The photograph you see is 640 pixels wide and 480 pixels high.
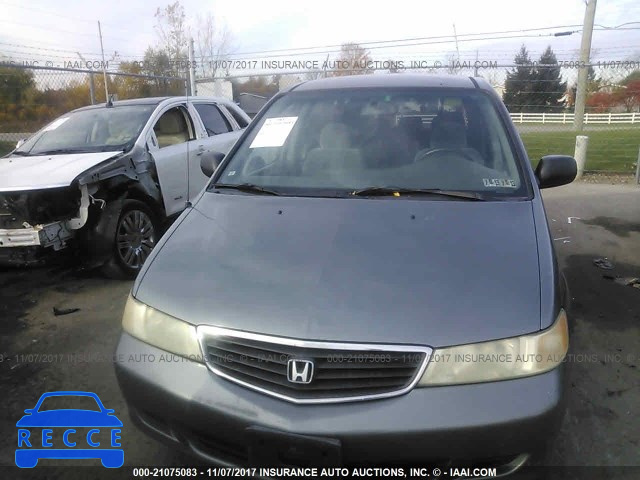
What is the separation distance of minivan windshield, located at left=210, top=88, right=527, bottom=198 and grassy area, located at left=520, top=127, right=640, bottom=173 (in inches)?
327

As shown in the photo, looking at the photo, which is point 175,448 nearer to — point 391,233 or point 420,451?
point 420,451

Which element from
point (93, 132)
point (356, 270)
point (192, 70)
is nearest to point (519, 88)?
point (192, 70)

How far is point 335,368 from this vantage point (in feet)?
5.84

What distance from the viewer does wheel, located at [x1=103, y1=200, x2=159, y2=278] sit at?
4.81 m

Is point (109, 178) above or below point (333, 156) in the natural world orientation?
below

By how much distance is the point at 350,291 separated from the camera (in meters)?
1.93

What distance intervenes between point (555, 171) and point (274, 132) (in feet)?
5.51

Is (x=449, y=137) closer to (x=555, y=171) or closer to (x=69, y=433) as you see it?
(x=555, y=171)

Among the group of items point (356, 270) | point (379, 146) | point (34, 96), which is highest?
point (34, 96)

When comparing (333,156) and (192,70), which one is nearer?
(333,156)

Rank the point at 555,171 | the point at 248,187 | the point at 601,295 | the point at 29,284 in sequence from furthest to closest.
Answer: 1. the point at 29,284
2. the point at 601,295
3. the point at 555,171
4. the point at 248,187

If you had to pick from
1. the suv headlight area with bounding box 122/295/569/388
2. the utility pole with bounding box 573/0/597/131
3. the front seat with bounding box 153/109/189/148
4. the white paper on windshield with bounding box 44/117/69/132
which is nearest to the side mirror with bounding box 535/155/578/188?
the suv headlight area with bounding box 122/295/569/388

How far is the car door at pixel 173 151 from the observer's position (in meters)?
5.46

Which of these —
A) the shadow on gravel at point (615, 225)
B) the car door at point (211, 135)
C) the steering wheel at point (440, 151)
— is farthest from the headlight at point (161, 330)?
the shadow on gravel at point (615, 225)
